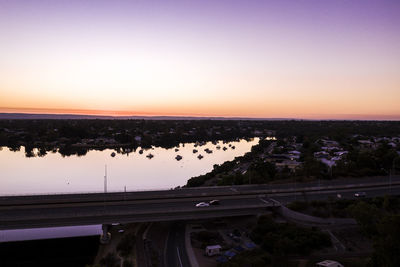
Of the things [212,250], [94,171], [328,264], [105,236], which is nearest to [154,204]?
[105,236]

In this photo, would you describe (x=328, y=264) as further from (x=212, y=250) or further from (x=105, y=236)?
(x=105, y=236)

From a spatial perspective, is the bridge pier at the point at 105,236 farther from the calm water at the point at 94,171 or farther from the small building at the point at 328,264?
the calm water at the point at 94,171

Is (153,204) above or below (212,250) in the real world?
above

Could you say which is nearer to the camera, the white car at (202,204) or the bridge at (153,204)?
the bridge at (153,204)

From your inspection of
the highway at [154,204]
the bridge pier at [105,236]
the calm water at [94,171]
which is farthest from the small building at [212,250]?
the calm water at [94,171]

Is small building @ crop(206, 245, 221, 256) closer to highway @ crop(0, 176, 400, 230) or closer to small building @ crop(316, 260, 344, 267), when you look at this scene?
highway @ crop(0, 176, 400, 230)

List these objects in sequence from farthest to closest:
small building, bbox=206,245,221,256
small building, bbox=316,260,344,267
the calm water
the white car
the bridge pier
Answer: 1. the calm water
2. the white car
3. the bridge pier
4. small building, bbox=206,245,221,256
5. small building, bbox=316,260,344,267

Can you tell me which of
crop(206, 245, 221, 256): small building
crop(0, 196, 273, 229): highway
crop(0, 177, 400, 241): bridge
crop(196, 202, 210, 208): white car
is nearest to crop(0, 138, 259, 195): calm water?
crop(0, 177, 400, 241): bridge

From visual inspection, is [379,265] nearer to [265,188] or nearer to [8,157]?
[265,188]

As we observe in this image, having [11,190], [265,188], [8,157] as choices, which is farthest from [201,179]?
[8,157]
